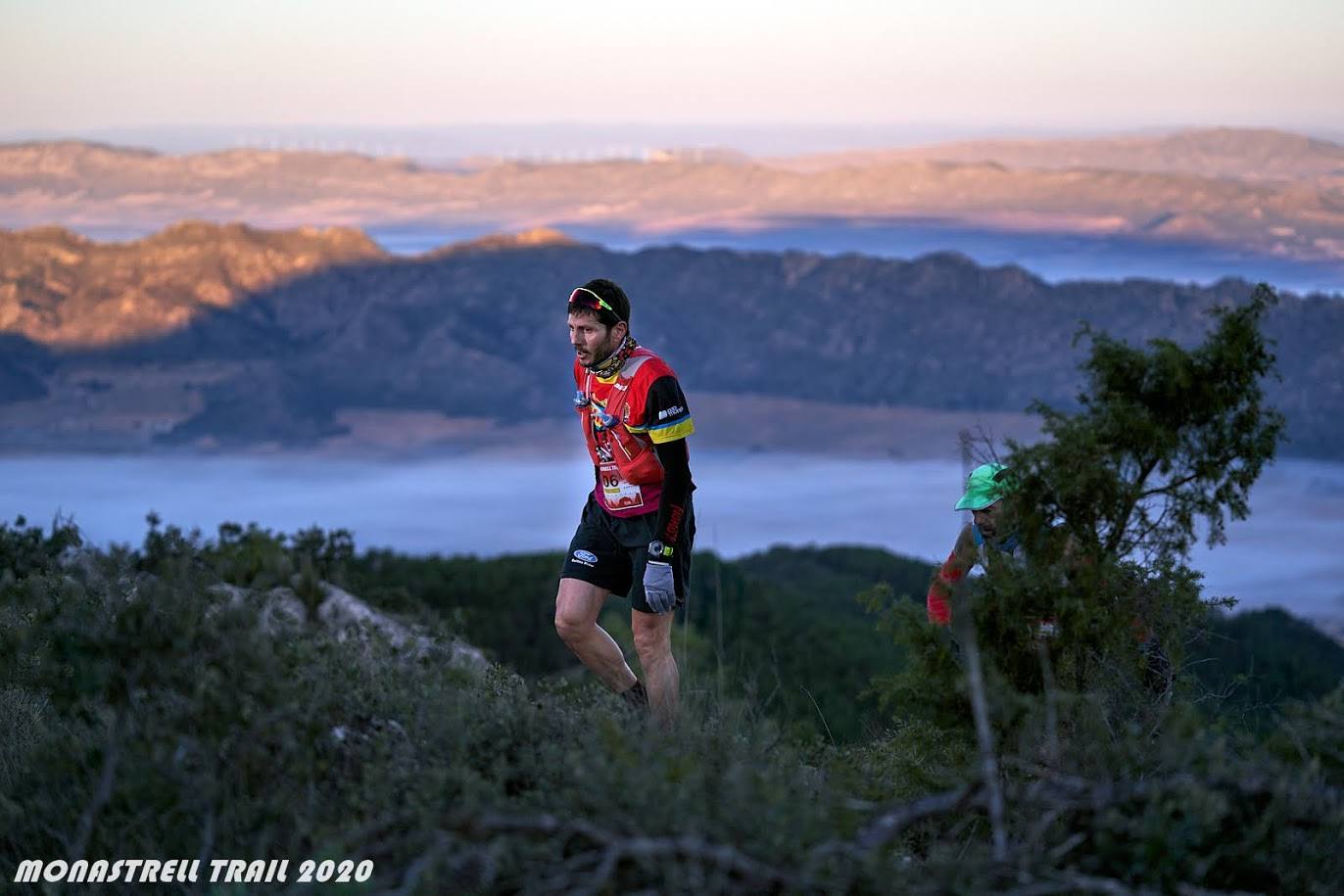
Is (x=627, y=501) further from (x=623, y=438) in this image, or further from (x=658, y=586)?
(x=658, y=586)

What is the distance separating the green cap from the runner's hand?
4.40 ft

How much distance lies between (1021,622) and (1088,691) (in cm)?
36

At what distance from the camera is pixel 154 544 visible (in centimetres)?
1177

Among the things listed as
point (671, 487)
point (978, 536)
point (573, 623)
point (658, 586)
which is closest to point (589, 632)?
point (573, 623)

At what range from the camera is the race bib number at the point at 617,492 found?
21.0ft

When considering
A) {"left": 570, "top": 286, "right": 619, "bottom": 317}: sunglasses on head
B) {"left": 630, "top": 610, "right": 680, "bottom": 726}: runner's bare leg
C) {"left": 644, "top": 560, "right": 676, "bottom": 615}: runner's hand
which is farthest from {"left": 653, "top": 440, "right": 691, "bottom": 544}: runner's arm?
{"left": 570, "top": 286, "right": 619, "bottom": 317}: sunglasses on head

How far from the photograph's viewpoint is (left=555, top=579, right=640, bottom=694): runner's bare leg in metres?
6.36

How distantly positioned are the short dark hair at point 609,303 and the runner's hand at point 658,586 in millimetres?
1088

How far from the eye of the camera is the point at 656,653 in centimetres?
632

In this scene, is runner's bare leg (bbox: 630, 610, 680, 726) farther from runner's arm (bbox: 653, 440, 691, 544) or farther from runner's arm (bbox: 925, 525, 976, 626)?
runner's arm (bbox: 925, 525, 976, 626)

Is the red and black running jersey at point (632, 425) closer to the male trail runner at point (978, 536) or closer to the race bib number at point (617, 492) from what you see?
the race bib number at point (617, 492)

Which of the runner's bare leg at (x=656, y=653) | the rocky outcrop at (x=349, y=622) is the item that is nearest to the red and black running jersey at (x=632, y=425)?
the runner's bare leg at (x=656, y=653)

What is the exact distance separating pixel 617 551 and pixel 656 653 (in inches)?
20.2

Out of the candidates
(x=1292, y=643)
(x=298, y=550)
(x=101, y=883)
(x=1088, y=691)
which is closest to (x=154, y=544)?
(x=298, y=550)
